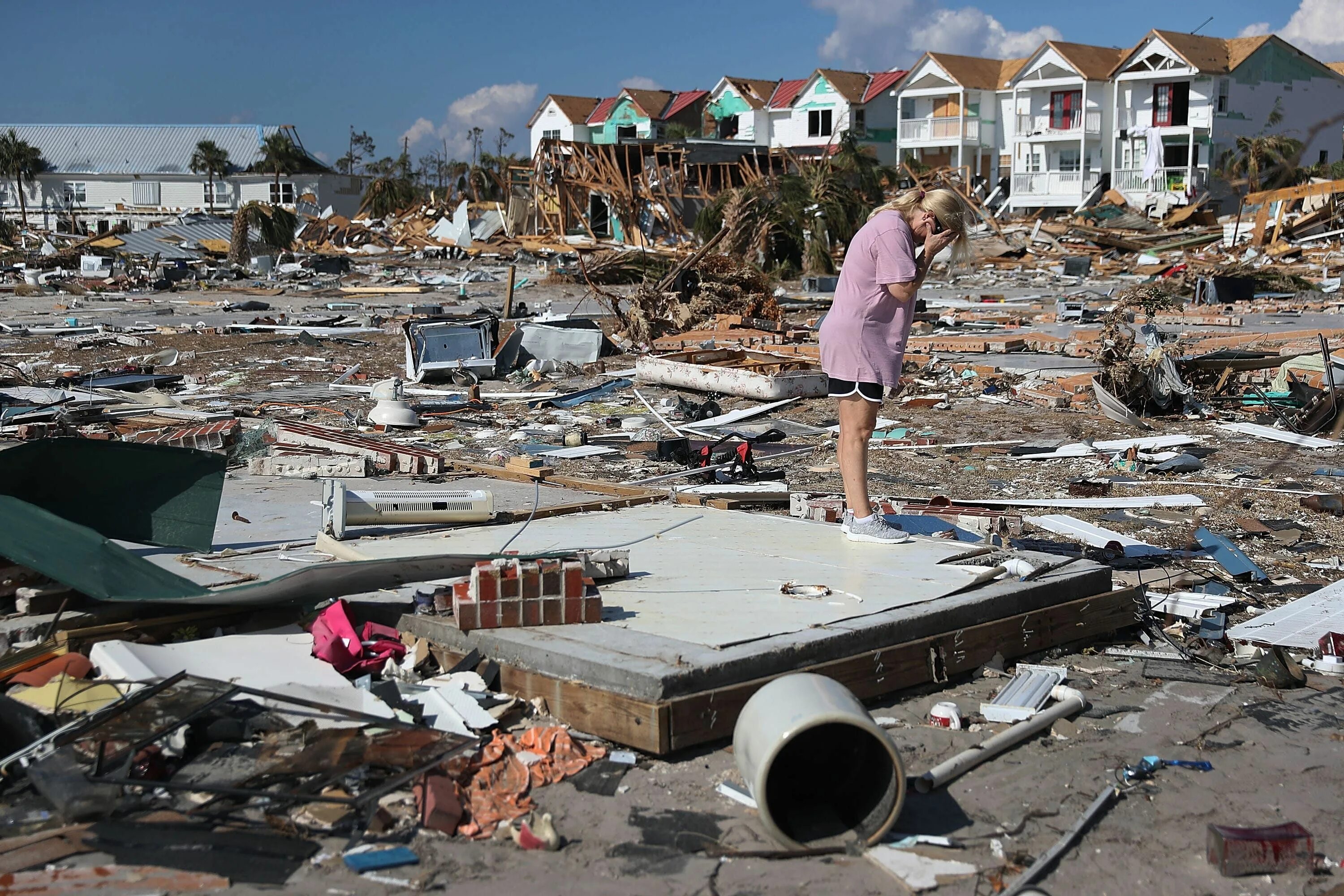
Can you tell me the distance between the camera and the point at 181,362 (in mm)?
14703

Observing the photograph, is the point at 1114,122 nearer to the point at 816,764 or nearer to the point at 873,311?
the point at 873,311

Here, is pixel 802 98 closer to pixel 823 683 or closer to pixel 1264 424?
pixel 1264 424

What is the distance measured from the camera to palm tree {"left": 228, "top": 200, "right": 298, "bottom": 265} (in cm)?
3625

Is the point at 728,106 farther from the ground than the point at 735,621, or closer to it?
farther from the ground

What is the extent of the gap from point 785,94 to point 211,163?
31.8m

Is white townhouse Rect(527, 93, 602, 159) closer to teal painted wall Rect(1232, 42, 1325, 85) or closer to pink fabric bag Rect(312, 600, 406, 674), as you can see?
teal painted wall Rect(1232, 42, 1325, 85)

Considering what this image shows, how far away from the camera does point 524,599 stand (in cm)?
380

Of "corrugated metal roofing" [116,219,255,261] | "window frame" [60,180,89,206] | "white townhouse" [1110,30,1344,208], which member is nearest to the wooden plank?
"corrugated metal roofing" [116,219,255,261]

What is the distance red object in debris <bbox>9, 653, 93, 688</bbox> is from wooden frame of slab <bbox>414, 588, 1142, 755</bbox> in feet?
3.38

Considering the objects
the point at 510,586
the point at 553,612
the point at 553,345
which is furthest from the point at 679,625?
the point at 553,345

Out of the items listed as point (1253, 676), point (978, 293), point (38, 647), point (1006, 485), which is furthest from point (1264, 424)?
point (978, 293)

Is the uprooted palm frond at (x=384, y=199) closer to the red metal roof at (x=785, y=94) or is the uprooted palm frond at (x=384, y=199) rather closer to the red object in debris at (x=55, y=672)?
the red metal roof at (x=785, y=94)

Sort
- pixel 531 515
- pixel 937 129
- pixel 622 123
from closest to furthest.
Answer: pixel 531 515, pixel 937 129, pixel 622 123

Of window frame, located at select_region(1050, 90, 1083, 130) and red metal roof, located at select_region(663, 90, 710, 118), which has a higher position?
red metal roof, located at select_region(663, 90, 710, 118)
